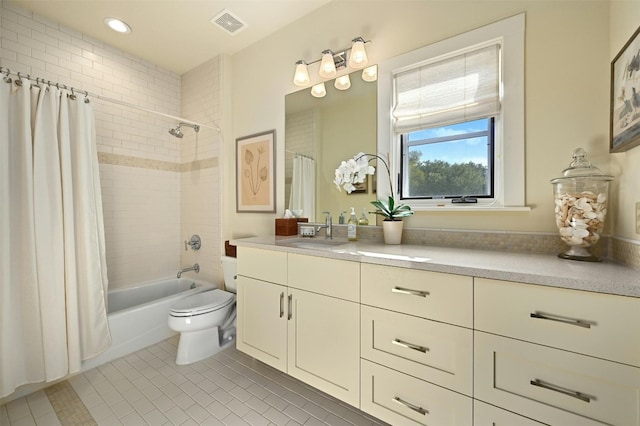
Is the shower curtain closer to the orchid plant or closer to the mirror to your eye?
the mirror

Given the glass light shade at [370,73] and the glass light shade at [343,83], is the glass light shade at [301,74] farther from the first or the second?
the glass light shade at [370,73]

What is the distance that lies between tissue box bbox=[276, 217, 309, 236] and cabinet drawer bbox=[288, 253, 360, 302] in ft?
1.94

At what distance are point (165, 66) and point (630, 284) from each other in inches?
157

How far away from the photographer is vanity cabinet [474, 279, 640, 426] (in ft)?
2.56

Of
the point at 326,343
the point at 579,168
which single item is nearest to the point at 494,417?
the point at 326,343

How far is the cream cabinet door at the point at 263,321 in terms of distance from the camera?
1606 mm

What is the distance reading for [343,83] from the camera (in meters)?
1.96

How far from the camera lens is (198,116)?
9.78 ft

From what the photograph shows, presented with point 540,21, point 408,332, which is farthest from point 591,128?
point 408,332

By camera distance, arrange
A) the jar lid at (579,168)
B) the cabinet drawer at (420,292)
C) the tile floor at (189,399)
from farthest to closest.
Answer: the tile floor at (189,399) < the jar lid at (579,168) < the cabinet drawer at (420,292)

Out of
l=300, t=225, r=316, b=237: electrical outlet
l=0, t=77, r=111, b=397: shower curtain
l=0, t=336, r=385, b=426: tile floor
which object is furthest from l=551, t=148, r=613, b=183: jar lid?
l=0, t=77, r=111, b=397: shower curtain

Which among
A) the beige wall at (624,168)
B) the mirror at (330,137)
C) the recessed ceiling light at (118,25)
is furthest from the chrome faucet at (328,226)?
the recessed ceiling light at (118,25)

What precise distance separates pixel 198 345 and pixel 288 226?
46.0 inches

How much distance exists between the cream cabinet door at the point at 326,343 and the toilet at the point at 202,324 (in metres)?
0.84
